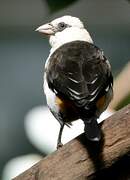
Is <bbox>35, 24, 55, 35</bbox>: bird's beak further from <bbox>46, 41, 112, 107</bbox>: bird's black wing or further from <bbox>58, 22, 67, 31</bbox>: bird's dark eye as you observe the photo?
<bbox>46, 41, 112, 107</bbox>: bird's black wing

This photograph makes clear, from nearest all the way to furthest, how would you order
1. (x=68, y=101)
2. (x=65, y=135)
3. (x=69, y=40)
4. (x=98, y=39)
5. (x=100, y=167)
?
(x=100, y=167) → (x=68, y=101) → (x=69, y=40) → (x=65, y=135) → (x=98, y=39)

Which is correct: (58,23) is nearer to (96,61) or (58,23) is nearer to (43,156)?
(96,61)

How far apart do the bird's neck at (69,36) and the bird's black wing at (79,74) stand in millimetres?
376

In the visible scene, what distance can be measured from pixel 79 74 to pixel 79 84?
0.21 ft

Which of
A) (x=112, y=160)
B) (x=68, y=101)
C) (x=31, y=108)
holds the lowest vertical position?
(x=31, y=108)

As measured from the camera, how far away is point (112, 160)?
274 centimetres

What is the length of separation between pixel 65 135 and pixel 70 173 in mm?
1199

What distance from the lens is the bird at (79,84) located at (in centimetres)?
279

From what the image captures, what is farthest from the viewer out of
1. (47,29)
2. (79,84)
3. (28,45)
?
(28,45)

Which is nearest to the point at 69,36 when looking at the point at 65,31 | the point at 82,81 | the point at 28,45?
the point at 65,31

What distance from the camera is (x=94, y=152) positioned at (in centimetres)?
275

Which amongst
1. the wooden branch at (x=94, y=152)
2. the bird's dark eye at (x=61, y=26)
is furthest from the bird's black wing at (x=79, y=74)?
the bird's dark eye at (x=61, y=26)

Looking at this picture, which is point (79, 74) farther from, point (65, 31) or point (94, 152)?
point (65, 31)

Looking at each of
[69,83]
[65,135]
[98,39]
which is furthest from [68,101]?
[98,39]
